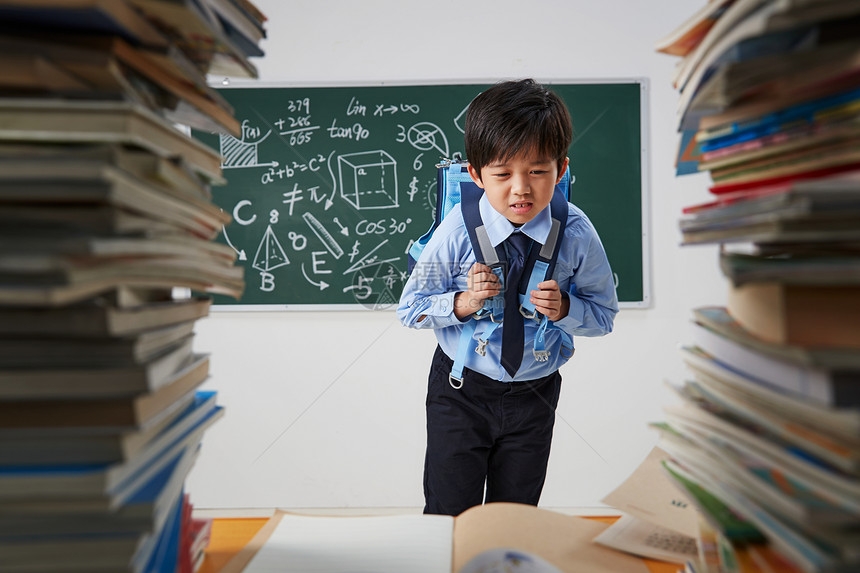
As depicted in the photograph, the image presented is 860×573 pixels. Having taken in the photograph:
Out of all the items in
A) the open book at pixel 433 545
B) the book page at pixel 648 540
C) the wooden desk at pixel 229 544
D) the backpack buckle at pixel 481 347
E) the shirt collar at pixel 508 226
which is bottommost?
the wooden desk at pixel 229 544

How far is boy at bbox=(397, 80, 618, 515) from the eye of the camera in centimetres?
137

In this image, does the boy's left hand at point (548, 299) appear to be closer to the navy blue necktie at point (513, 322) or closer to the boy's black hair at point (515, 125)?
the navy blue necktie at point (513, 322)

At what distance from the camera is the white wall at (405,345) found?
2.78 meters

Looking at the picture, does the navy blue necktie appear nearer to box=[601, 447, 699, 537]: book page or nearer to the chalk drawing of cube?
box=[601, 447, 699, 537]: book page

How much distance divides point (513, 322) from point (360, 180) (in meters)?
1.59

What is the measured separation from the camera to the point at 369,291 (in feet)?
9.25

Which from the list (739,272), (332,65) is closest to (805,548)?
(739,272)

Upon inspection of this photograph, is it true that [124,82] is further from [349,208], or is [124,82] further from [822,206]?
[349,208]

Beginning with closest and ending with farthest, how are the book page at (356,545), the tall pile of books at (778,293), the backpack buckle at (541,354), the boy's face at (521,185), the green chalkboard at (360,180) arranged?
1. the tall pile of books at (778,293)
2. the book page at (356,545)
3. the boy's face at (521,185)
4. the backpack buckle at (541,354)
5. the green chalkboard at (360,180)

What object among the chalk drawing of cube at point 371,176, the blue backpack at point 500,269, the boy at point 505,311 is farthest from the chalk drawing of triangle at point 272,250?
the blue backpack at point 500,269

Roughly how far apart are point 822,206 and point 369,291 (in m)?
2.48

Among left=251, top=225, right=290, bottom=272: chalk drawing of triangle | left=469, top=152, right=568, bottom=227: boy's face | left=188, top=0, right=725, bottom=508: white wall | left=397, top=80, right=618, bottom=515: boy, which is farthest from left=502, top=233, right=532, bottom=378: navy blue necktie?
left=251, top=225, right=290, bottom=272: chalk drawing of triangle

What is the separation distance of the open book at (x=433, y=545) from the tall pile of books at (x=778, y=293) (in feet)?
0.42

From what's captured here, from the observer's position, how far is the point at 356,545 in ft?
2.22
